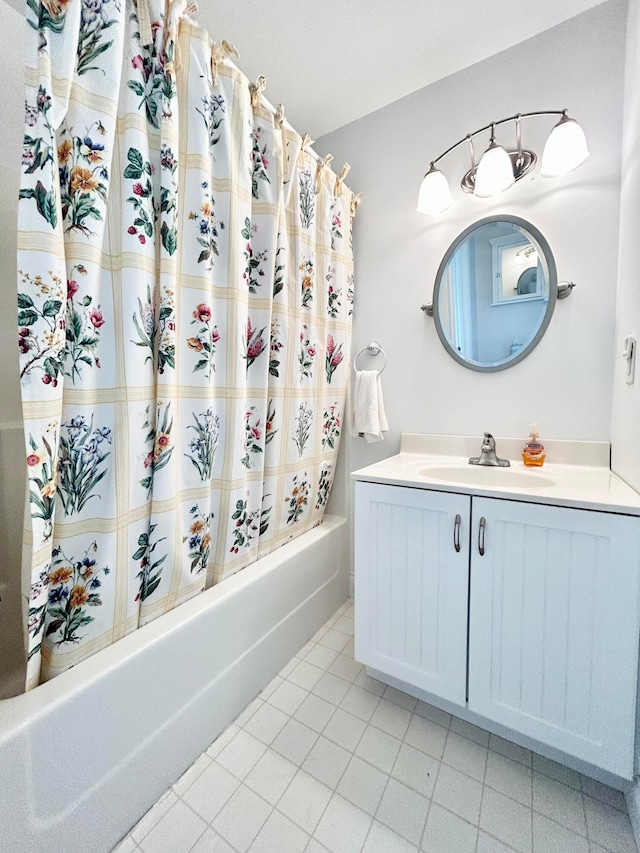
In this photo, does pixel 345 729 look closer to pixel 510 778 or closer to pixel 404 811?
pixel 404 811

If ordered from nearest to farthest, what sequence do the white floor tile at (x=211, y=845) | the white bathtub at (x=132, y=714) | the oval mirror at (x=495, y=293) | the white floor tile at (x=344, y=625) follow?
the white bathtub at (x=132, y=714) → the white floor tile at (x=211, y=845) → the oval mirror at (x=495, y=293) → the white floor tile at (x=344, y=625)

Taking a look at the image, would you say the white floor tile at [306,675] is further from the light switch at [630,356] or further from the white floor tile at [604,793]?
the light switch at [630,356]

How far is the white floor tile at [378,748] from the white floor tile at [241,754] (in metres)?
0.30

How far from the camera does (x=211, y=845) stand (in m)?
0.82

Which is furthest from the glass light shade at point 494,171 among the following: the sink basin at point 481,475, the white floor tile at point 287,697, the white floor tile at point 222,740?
the white floor tile at point 222,740

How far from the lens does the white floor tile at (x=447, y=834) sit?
82 cm

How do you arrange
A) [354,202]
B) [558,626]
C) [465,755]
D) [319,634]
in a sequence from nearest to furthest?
[558,626] → [465,755] → [319,634] → [354,202]

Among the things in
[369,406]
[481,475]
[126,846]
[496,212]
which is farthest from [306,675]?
[496,212]

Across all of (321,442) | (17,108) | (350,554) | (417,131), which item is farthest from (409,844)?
(417,131)

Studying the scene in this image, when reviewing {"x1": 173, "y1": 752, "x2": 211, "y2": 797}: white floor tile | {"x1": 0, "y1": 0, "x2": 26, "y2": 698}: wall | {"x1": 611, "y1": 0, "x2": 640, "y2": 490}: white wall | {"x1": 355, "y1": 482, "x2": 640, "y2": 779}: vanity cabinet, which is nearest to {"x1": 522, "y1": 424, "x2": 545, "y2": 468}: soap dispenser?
{"x1": 611, "y1": 0, "x2": 640, "y2": 490}: white wall

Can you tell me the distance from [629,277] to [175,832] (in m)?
1.93

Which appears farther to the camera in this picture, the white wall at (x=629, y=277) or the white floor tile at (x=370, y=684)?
the white floor tile at (x=370, y=684)

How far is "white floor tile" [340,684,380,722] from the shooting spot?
1.18 m

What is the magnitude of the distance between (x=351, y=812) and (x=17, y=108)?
2.22 metres
